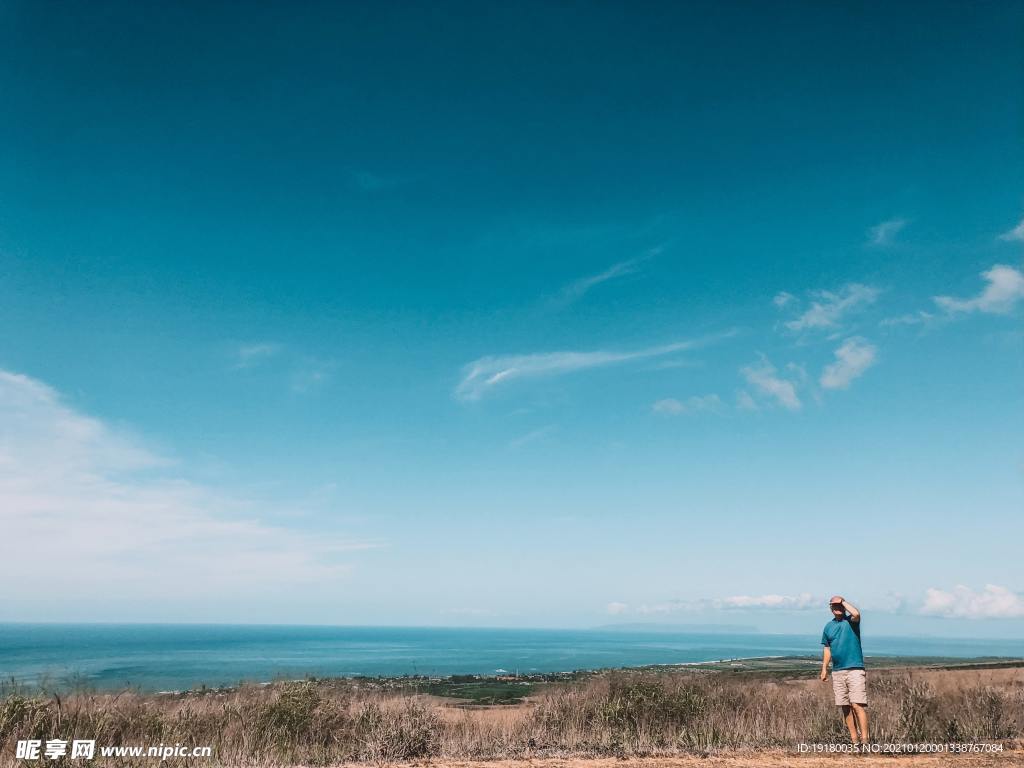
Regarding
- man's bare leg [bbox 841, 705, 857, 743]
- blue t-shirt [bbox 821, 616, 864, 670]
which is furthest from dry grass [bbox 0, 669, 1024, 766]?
blue t-shirt [bbox 821, 616, 864, 670]

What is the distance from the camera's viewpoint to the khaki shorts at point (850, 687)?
9461 mm

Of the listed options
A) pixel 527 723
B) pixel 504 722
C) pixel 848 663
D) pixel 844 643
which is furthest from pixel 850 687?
pixel 504 722


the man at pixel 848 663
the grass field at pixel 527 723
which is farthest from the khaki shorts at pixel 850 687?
the grass field at pixel 527 723

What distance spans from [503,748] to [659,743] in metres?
2.45

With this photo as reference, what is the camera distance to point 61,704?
30.6ft

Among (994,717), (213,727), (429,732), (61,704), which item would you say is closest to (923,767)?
(994,717)

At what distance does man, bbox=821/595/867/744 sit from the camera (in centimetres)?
947

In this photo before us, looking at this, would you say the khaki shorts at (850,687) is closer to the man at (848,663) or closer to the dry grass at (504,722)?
the man at (848,663)

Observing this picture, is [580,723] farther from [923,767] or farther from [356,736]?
[923,767]

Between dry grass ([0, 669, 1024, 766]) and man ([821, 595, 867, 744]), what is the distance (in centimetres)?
111

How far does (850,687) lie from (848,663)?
33 cm

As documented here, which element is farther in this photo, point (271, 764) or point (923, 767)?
point (271, 764)

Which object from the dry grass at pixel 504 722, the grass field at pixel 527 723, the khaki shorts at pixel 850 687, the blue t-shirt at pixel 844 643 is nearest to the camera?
the grass field at pixel 527 723

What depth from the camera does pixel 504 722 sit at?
11578 millimetres
